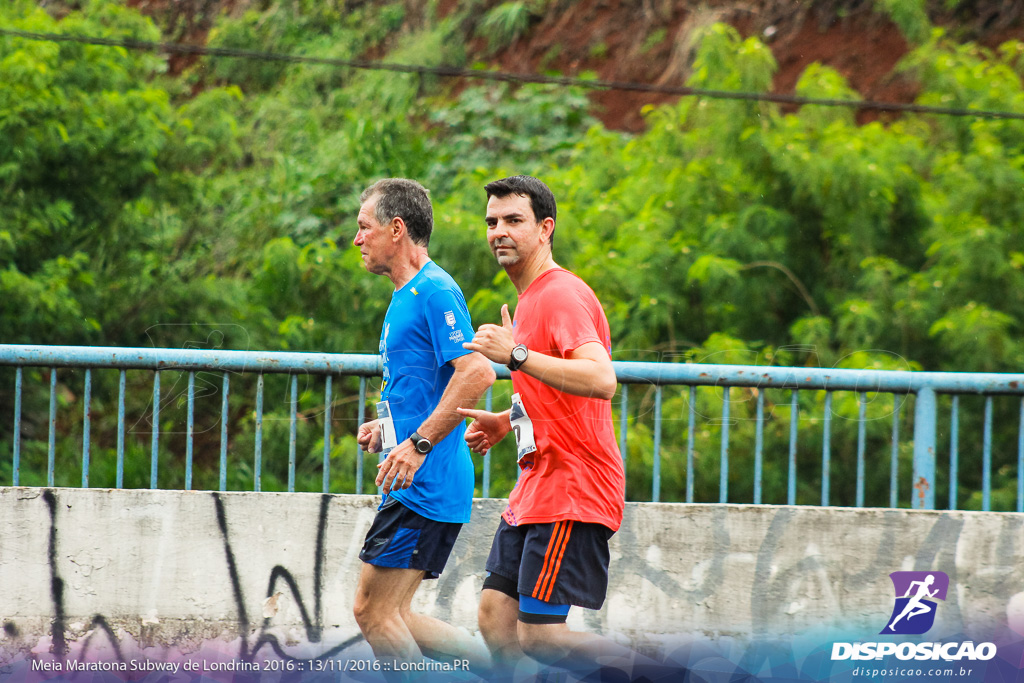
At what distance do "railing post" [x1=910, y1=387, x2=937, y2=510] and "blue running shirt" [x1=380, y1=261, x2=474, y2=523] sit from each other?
2.18 m

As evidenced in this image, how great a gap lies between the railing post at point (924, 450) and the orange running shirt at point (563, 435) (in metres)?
1.88

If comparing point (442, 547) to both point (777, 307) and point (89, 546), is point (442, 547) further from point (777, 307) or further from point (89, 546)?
point (777, 307)

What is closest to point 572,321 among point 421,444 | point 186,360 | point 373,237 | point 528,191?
point 528,191

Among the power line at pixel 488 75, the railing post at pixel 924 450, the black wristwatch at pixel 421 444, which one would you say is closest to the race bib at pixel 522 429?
the black wristwatch at pixel 421 444

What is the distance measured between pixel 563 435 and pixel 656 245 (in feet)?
18.8

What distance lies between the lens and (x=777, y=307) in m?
8.95

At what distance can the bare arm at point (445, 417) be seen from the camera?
3.32 m

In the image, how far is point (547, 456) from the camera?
3170 mm

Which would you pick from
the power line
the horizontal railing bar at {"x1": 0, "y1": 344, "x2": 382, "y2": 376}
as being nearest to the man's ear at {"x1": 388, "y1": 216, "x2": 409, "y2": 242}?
the horizontal railing bar at {"x1": 0, "y1": 344, "x2": 382, "y2": 376}

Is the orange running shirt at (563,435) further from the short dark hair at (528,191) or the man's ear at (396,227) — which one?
the man's ear at (396,227)

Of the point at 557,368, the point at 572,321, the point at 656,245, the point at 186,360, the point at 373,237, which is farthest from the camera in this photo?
the point at 656,245

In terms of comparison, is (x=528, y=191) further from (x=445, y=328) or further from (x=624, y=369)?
(x=624, y=369)

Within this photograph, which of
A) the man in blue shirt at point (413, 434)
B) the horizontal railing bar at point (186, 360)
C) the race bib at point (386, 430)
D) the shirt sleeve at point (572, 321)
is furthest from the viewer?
the horizontal railing bar at point (186, 360)

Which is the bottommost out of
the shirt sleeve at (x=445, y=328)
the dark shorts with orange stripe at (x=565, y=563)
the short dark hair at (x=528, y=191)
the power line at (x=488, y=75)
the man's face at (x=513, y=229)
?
the dark shorts with orange stripe at (x=565, y=563)
